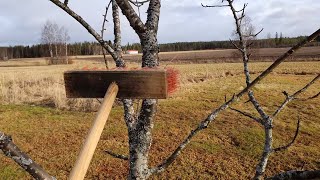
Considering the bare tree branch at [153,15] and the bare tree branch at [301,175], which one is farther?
the bare tree branch at [301,175]

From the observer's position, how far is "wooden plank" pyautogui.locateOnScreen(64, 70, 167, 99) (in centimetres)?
152

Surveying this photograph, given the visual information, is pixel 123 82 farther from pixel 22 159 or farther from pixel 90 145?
pixel 22 159

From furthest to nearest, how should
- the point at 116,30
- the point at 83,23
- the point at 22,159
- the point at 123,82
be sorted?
1. the point at 116,30
2. the point at 83,23
3. the point at 123,82
4. the point at 22,159

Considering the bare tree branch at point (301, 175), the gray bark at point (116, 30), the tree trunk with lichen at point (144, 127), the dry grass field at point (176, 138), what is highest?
the gray bark at point (116, 30)

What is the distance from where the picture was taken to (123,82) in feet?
5.10

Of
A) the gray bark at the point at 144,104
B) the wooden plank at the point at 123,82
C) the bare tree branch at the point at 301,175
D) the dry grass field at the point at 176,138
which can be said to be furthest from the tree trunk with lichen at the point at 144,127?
the dry grass field at the point at 176,138

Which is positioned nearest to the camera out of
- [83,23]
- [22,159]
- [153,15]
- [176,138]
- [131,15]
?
[22,159]

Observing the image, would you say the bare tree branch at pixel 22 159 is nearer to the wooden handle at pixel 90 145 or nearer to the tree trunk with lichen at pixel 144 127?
the wooden handle at pixel 90 145

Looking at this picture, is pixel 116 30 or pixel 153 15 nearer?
pixel 153 15

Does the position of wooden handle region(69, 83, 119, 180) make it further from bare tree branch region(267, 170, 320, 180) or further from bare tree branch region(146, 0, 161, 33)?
bare tree branch region(267, 170, 320, 180)

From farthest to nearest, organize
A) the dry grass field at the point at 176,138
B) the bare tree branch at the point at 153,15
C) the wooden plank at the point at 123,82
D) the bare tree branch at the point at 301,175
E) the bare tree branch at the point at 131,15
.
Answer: the dry grass field at the point at 176,138
the bare tree branch at the point at 301,175
the bare tree branch at the point at 153,15
the bare tree branch at the point at 131,15
the wooden plank at the point at 123,82

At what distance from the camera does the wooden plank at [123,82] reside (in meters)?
1.52

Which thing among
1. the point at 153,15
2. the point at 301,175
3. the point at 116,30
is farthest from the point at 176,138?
the point at 153,15

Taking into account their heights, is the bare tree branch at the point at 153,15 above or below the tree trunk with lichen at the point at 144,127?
above
